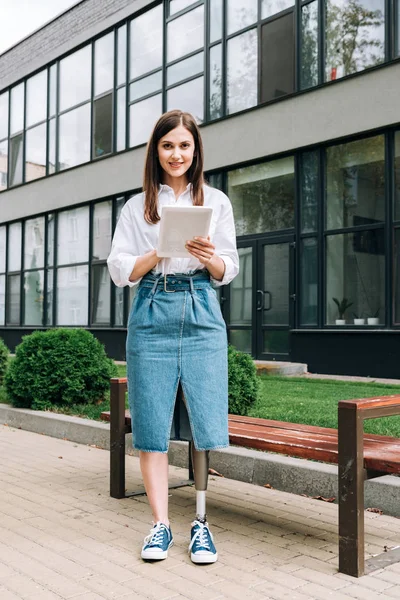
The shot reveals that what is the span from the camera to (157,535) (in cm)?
352

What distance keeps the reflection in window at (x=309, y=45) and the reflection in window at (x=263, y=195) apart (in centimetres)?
150

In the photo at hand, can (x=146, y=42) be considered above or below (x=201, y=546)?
above

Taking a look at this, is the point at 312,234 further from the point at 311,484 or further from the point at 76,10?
the point at 76,10

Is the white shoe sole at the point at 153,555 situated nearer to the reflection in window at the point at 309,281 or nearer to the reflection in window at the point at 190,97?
the reflection in window at the point at 309,281

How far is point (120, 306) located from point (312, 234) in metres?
6.22

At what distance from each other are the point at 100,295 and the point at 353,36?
353 inches

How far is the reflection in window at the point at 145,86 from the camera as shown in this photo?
16.7 meters

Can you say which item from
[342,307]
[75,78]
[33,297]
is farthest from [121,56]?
[342,307]

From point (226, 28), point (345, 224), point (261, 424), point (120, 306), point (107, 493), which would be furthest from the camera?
point (120, 306)

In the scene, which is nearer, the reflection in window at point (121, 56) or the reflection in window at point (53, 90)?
the reflection in window at point (121, 56)

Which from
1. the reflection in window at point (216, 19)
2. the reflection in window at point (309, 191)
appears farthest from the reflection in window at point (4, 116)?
the reflection in window at point (309, 191)

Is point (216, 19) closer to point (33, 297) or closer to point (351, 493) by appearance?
point (33, 297)

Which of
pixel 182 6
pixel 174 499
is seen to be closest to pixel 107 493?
pixel 174 499

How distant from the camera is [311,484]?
15.4 ft
